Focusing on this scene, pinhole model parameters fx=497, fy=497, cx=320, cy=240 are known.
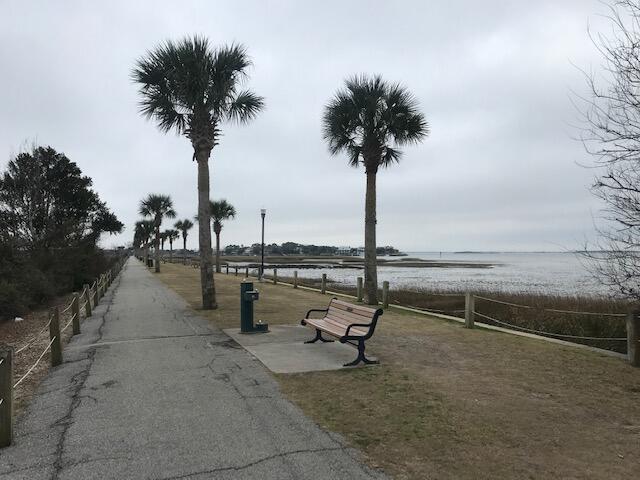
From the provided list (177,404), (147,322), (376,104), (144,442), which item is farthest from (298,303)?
(144,442)

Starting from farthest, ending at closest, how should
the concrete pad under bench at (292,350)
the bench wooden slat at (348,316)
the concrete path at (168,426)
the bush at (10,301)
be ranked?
the bush at (10,301)
the bench wooden slat at (348,316)
the concrete pad under bench at (292,350)
the concrete path at (168,426)

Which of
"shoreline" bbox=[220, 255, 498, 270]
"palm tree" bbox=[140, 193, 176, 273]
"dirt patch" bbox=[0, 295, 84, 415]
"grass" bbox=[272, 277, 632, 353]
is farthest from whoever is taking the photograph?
"shoreline" bbox=[220, 255, 498, 270]

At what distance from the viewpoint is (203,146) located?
1486cm

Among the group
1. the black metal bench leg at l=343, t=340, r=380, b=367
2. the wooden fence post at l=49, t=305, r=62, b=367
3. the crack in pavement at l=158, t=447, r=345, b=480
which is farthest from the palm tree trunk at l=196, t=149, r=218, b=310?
the crack in pavement at l=158, t=447, r=345, b=480

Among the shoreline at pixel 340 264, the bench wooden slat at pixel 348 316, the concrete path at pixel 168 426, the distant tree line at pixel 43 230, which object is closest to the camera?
the concrete path at pixel 168 426

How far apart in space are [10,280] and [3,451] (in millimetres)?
13048

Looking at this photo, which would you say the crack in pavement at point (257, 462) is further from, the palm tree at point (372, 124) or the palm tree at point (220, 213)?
the palm tree at point (220, 213)

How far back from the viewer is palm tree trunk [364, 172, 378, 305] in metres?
16.3

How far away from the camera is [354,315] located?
27.0ft

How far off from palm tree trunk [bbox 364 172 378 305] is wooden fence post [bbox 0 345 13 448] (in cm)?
1256

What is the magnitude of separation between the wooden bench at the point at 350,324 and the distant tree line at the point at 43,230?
975cm

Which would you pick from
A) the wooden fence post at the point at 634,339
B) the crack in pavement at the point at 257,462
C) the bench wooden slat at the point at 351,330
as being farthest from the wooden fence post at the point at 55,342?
the wooden fence post at the point at 634,339

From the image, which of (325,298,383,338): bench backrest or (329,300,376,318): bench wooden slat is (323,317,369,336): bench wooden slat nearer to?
(325,298,383,338): bench backrest

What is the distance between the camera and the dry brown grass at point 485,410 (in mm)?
3918
